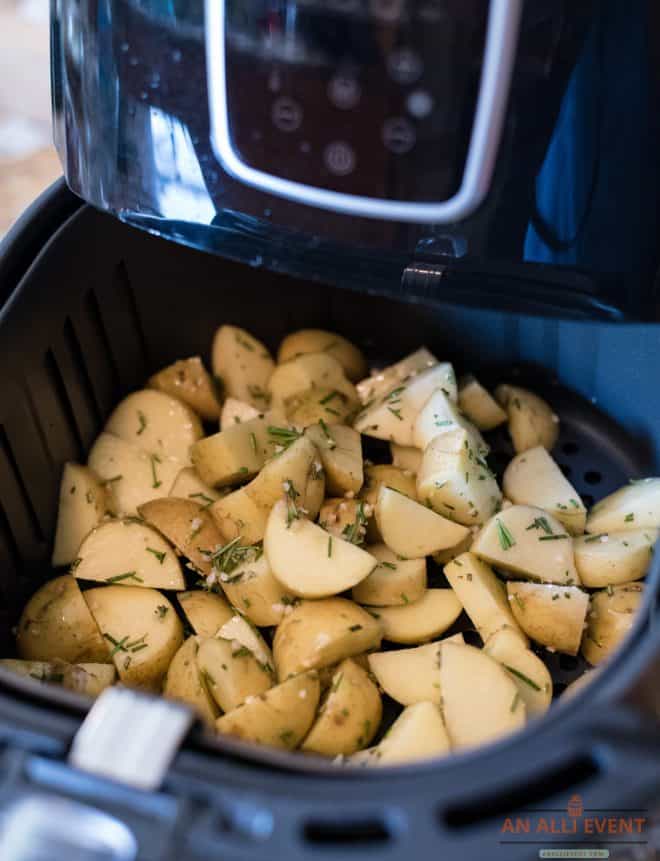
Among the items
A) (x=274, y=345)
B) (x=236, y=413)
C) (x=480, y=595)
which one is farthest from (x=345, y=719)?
(x=274, y=345)

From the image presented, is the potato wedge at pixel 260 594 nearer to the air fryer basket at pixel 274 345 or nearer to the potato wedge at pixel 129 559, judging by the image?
the potato wedge at pixel 129 559

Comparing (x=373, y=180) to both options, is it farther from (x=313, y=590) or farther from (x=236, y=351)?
(x=236, y=351)

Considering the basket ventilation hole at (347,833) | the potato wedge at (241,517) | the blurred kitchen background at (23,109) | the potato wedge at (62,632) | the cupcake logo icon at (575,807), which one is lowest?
the potato wedge at (62,632)

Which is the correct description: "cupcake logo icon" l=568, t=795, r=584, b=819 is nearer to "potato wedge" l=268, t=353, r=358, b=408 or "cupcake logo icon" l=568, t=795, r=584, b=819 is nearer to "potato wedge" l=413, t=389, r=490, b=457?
"potato wedge" l=413, t=389, r=490, b=457

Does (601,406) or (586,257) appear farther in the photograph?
(601,406)

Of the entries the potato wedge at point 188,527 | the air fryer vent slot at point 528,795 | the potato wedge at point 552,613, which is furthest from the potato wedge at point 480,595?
the air fryer vent slot at point 528,795

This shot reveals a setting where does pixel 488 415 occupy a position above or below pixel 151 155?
below

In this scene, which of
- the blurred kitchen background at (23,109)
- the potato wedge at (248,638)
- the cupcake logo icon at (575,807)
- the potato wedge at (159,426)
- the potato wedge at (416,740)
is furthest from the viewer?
the blurred kitchen background at (23,109)

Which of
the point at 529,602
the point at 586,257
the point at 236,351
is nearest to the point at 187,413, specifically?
the point at 236,351
